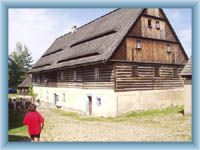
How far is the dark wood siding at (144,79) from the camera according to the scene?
57.1 ft

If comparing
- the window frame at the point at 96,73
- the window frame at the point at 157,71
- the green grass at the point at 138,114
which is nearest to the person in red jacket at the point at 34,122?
the green grass at the point at 138,114

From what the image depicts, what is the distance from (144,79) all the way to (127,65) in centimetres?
155

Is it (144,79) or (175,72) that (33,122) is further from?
(175,72)

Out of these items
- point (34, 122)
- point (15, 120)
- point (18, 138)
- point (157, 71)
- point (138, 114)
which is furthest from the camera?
point (157, 71)

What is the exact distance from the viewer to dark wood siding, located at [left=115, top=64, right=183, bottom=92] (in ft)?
57.1

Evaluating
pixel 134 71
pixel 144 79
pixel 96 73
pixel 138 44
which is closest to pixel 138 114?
pixel 144 79

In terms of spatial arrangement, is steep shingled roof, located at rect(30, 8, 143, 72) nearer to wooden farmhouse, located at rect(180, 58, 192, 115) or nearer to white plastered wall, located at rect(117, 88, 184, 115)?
white plastered wall, located at rect(117, 88, 184, 115)

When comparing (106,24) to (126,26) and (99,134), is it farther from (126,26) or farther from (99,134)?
(99,134)

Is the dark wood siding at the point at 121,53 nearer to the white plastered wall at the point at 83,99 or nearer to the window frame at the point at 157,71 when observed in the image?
the white plastered wall at the point at 83,99

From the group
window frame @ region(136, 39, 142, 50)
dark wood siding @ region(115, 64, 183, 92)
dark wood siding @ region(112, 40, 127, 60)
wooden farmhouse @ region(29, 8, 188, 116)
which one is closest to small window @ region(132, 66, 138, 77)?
wooden farmhouse @ region(29, 8, 188, 116)

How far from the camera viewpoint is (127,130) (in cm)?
1297

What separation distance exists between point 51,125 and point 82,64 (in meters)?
5.44
